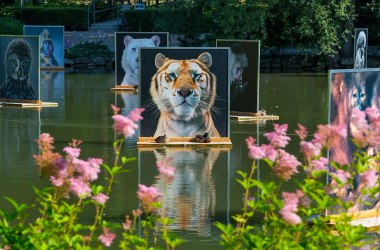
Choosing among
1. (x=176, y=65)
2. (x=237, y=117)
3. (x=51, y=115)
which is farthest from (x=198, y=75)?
(x=51, y=115)

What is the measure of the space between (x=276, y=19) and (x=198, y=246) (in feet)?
99.8

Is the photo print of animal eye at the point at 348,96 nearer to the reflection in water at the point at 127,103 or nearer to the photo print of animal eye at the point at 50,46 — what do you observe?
the reflection in water at the point at 127,103

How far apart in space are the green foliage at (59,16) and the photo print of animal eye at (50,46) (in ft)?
31.1

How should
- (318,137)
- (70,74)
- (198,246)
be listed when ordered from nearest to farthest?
1. (318,137)
2. (198,246)
3. (70,74)

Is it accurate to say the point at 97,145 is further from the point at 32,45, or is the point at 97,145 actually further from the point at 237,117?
the point at 32,45

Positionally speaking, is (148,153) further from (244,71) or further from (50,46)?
(50,46)

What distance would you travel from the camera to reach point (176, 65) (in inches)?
727

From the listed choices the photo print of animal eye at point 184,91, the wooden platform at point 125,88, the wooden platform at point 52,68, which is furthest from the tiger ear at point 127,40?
the photo print of animal eye at point 184,91

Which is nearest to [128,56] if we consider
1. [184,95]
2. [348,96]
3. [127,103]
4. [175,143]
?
[127,103]

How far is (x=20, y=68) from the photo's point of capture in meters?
25.2

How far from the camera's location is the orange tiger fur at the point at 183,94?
18469 millimetres

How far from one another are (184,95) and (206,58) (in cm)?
71

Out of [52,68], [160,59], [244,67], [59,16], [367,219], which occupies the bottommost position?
[367,219]

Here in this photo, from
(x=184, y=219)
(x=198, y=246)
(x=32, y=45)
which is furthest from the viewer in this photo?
(x=32, y=45)
